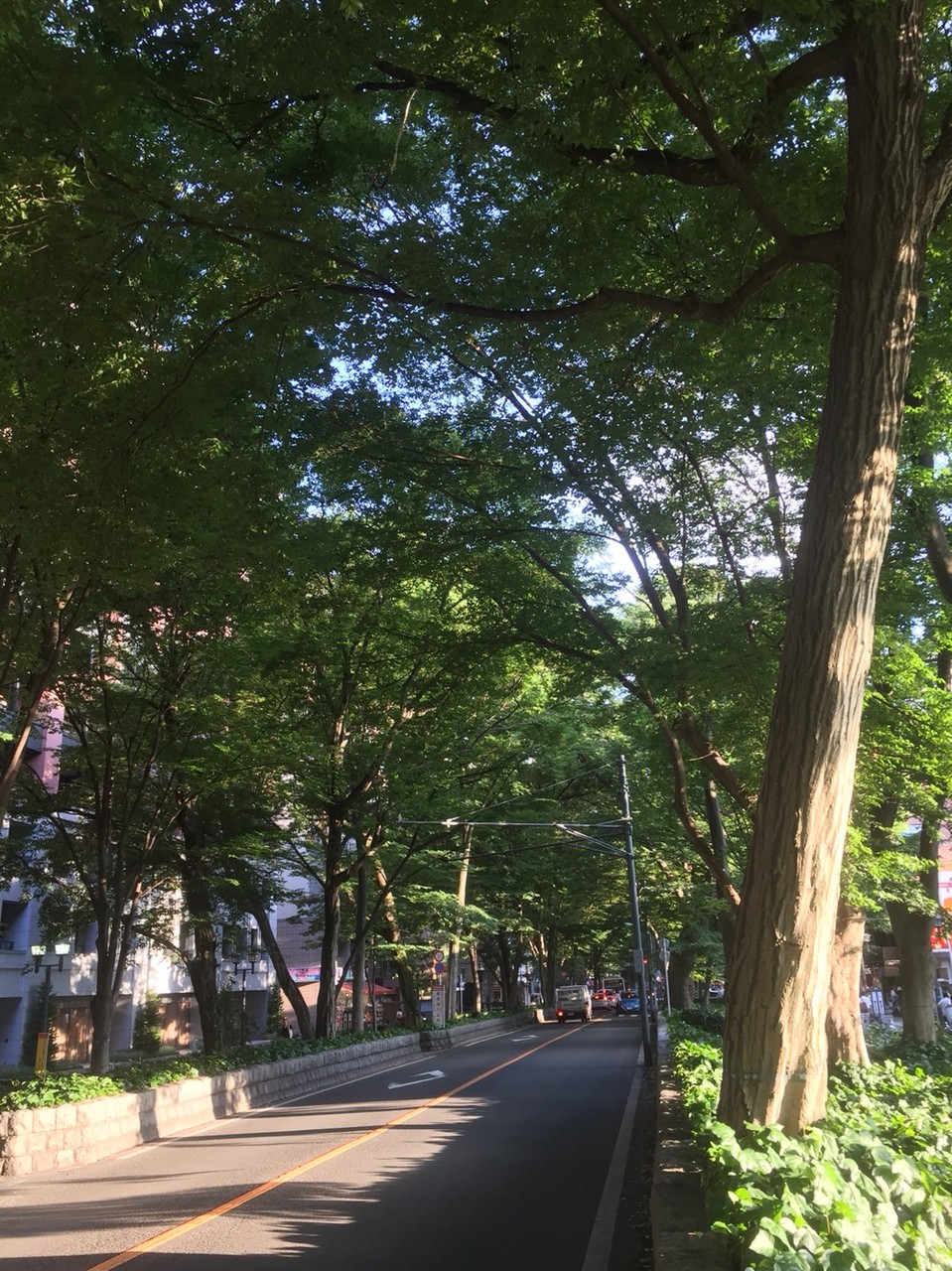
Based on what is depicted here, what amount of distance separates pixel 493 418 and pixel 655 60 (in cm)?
634

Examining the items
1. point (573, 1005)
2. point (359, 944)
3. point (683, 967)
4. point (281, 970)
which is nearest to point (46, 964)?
point (281, 970)

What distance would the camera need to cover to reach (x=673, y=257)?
7.68 m

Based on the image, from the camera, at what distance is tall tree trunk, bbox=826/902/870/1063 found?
12.4 meters

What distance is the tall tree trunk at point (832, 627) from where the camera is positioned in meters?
4.59

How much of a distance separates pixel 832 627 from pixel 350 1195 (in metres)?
7.03

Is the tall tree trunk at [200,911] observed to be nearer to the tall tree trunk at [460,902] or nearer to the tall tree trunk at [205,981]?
the tall tree trunk at [205,981]

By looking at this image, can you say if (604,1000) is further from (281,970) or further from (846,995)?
(846,995)

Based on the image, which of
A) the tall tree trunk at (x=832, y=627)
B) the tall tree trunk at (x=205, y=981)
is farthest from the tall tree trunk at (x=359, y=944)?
the tall tree trunk at (x=832, y=627)

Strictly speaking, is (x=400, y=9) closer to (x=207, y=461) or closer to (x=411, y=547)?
(x=207, y=461)

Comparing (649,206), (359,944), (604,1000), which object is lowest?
(604,1000)

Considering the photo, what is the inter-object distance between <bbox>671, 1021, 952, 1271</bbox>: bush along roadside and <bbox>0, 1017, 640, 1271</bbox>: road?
8.59ft

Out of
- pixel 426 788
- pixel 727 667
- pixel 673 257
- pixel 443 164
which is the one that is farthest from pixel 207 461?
pixel 426 788

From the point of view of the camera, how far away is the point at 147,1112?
1215cm

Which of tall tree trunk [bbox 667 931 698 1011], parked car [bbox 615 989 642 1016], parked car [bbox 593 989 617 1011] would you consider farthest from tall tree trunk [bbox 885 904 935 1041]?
parked car [bbox 593 989 617 1011]
